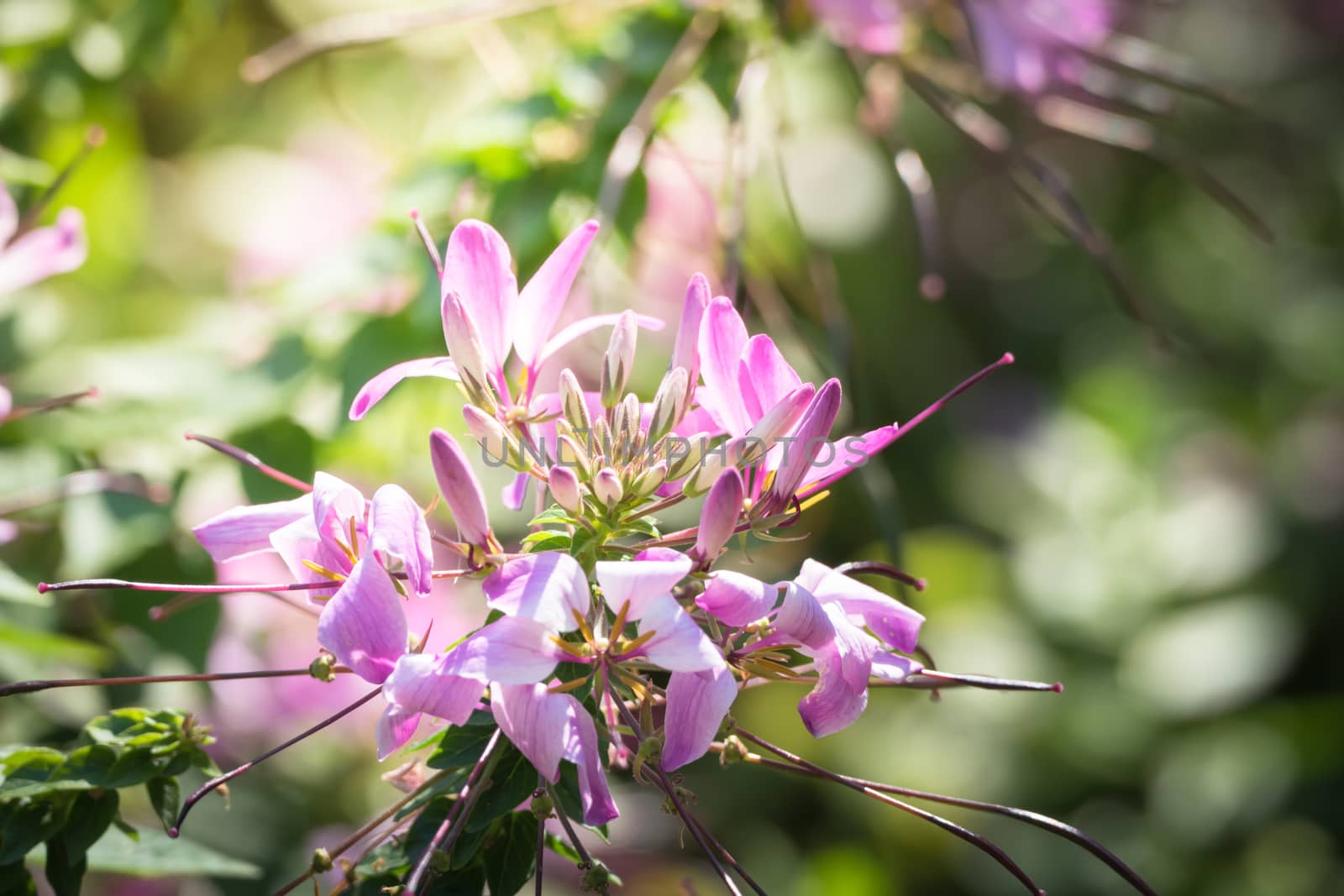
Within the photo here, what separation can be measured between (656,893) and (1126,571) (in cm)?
73

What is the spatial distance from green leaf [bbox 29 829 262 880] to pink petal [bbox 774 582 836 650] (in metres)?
0.31

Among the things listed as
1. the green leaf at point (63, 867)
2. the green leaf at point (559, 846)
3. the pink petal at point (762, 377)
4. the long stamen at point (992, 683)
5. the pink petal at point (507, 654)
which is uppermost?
the pink petal at point (762, 377)

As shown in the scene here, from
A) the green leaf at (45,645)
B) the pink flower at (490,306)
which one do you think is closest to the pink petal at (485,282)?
the pink flower at (490,306)

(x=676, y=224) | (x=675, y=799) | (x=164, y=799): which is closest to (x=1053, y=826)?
(x=675, y=799)

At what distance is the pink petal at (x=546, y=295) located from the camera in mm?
432

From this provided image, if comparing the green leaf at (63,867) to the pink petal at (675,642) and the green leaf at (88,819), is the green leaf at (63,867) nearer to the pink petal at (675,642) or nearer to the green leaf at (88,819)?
the green leaf at (88,819)

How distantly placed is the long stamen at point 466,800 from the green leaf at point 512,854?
0.03m

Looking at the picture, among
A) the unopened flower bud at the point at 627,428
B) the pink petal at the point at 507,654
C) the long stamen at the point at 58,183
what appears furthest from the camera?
the long stamen at the point at 58,183

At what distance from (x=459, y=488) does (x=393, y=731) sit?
91 millimetres

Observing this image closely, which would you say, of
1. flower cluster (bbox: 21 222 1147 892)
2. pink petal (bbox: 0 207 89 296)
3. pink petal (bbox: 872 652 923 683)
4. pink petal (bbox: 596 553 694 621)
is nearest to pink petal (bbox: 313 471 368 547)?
flower cluster (bbox: 21 222 1147 892)

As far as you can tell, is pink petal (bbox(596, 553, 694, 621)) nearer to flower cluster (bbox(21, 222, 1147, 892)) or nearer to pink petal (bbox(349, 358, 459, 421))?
flower cluster (bbox(21, 222, 1147, 892))

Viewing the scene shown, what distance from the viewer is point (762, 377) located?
1.36ft

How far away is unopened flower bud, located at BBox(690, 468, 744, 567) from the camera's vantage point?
1.24 ft

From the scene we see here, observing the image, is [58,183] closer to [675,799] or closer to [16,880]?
[16,880]
